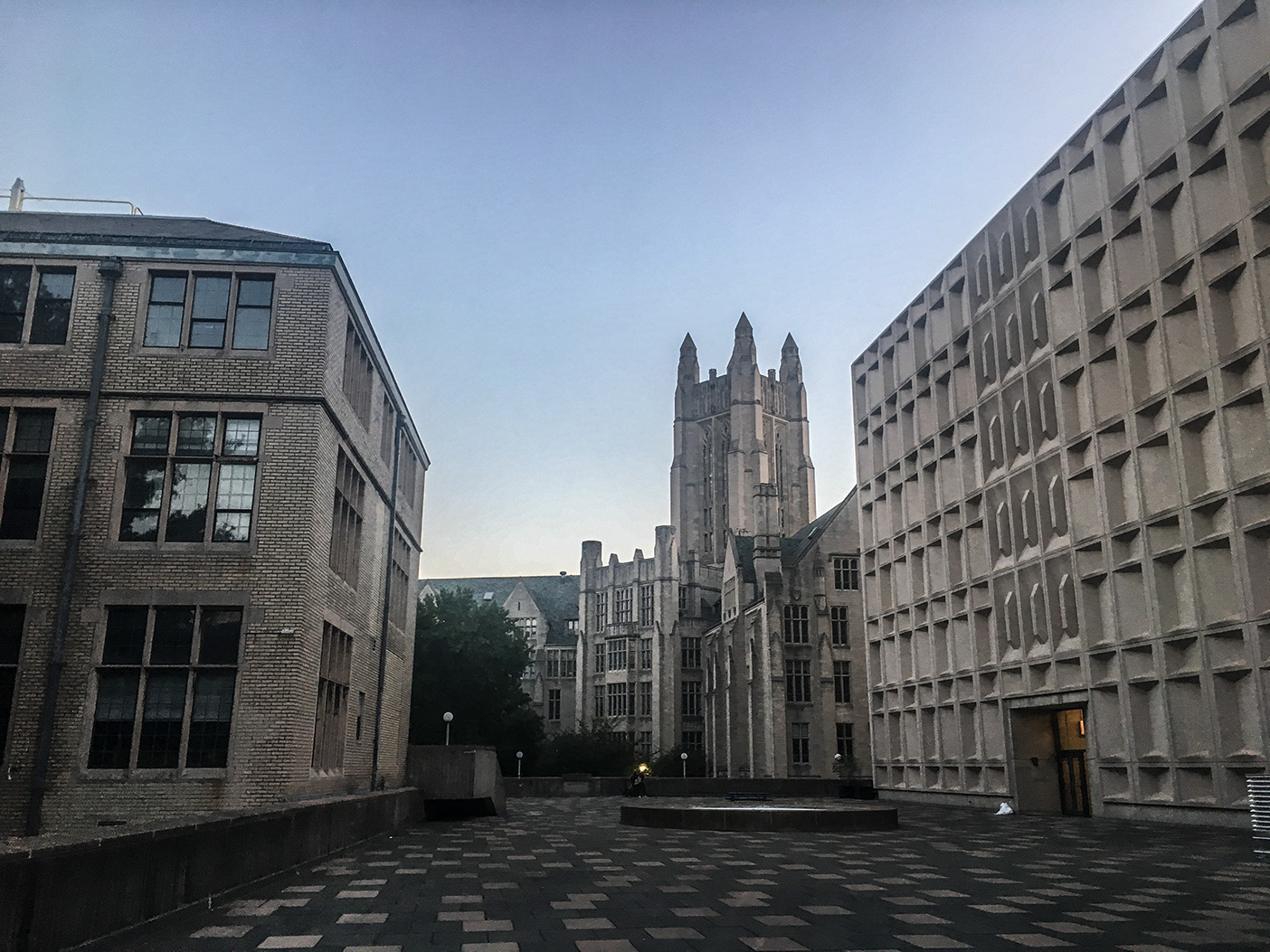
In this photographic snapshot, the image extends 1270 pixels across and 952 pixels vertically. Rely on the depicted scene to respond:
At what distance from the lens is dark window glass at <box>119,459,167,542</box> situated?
60.3 ft

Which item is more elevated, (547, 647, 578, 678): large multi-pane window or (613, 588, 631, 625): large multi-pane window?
(613, 588, 631, 625): large multi-pane window

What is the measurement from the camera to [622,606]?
9044 cm

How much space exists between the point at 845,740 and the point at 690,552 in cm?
3705

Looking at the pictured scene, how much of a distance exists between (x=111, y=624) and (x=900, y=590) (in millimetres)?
28668

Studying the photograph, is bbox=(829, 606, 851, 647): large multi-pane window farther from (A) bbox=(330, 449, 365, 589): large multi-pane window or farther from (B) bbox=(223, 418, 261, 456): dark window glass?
(B) bbox=(223, 418, 261, 456): dark window glass

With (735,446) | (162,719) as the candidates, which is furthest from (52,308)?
(735,446)

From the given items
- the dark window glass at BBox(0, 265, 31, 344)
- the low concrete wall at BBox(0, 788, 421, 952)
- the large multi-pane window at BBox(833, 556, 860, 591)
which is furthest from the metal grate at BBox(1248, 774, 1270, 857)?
the large multi-pane window at BBox(833, 556, 860, 591)

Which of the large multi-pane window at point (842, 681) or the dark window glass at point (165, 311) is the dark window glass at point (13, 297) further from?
the large multi-pane window at point (842, 681)

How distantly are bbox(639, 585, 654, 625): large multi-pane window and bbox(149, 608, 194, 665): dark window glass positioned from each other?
71.2 metres

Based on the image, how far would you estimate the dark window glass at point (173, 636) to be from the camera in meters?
17.8

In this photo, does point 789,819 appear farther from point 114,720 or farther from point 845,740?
point 845,740

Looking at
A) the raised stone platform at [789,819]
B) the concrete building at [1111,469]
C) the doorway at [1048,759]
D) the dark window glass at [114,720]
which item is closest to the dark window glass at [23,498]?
the dark window glass at [114,720]

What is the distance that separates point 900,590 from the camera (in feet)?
127

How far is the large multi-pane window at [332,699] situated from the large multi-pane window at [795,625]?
135 ft
